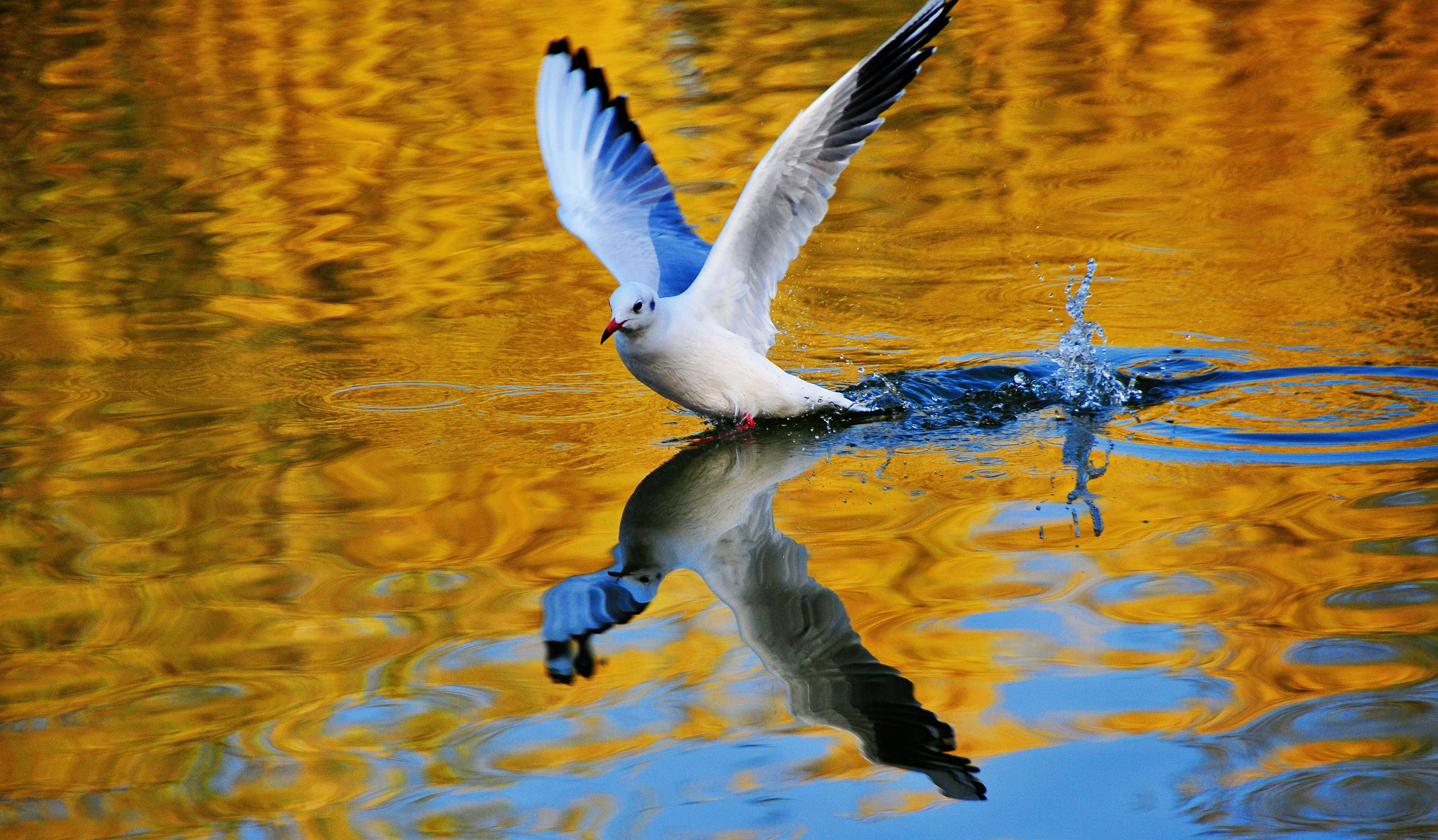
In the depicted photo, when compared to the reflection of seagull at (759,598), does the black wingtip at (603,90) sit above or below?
above

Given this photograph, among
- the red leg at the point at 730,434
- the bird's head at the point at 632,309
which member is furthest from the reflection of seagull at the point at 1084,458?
the bird's head at the point at 632,309

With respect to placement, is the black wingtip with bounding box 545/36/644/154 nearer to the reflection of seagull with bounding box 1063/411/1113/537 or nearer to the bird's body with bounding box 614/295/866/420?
the bird's body with bounding box 614/295/866/420

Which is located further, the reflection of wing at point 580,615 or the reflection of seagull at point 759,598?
the reflection of wing at point 580,615

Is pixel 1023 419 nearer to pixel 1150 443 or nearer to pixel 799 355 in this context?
pixel 1150 443

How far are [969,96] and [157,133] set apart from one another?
622 cm

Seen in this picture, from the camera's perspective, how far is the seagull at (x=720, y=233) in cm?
498

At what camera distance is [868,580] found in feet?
13.2

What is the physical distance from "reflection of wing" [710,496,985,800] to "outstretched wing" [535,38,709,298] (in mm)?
2010

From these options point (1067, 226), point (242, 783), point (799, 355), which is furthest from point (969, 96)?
point (242, 783)

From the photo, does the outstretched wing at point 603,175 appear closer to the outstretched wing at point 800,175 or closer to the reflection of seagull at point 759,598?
the outstretched wing at point 800,175

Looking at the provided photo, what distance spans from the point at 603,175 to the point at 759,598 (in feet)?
9.80

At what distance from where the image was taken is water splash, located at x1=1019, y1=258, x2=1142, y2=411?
214 inches

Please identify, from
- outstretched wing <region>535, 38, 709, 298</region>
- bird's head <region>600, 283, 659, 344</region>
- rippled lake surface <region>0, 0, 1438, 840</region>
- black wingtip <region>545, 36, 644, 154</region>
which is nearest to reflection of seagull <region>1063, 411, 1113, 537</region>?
rippled lake surface <region>0, 0, 1438, 840</region>

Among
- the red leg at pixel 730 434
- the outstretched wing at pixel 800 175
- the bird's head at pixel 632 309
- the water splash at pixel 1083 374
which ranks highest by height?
the outstretched wing at pixel 800 175
